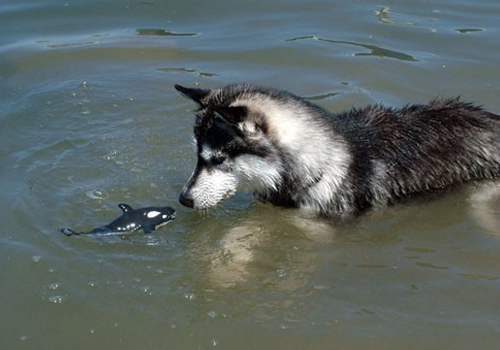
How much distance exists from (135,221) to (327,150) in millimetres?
1745

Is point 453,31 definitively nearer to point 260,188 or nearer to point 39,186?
point 260,188

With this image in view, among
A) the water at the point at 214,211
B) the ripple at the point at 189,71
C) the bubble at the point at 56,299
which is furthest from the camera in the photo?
the ripple at the point at 189,71

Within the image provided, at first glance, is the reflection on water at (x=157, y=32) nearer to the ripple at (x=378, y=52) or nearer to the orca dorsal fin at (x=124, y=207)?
the ripple at (x=378, y=52)

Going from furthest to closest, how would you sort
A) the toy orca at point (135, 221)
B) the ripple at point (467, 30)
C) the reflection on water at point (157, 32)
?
the reflection on water at point (157, 32) < the ripple at point (467, 30) < the toy orca at point (135, 221)

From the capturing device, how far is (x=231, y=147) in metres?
7.01

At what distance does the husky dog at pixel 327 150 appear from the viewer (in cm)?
703

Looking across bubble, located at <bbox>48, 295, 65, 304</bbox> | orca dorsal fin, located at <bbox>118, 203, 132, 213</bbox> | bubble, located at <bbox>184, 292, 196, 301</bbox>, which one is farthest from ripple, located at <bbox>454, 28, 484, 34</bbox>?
bubble, located at <bbox>48, 295, 65, 304</bbox>

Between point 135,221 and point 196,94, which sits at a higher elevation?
point 196,94

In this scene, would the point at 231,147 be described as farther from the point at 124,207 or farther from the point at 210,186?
the point at 124,207

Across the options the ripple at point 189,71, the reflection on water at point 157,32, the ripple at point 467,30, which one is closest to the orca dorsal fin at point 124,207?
the ripple at point 189,71

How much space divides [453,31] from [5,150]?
635 cm

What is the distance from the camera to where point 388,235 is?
7.16m

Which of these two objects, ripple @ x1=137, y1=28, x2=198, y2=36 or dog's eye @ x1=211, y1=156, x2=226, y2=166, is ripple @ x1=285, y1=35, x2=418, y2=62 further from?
dog's eye @ x1=211, y1=156, x2=226, y2=166

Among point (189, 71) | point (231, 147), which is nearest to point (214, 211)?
point (231, 147)
